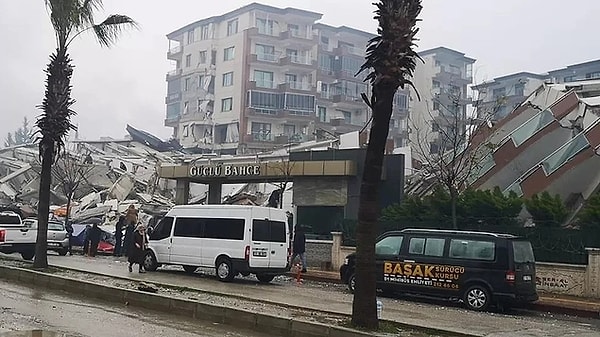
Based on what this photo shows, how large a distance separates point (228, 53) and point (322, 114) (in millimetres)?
12465

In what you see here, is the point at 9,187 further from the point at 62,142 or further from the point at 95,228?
the point at 62,142

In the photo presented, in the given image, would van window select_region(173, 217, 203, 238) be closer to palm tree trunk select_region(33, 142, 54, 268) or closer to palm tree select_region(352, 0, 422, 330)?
palm tree trunk select_region(33, 142, 54, 268)

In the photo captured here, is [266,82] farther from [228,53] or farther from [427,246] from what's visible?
[427,246]

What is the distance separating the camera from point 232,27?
3258 inches

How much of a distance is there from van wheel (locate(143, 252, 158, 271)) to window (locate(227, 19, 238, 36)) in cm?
6127

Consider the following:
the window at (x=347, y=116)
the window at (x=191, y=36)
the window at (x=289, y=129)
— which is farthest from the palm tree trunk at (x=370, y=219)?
the window at (x=191, y=36)

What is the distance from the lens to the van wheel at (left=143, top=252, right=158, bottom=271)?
2325 centimetres

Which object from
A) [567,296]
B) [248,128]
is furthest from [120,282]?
[248,128]

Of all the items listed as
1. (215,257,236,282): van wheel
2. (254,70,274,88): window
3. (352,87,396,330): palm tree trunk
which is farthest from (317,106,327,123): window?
(352,87,396,330): palm tree trunk

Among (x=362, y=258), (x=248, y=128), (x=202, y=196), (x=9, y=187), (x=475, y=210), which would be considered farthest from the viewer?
(x=248, y=128)

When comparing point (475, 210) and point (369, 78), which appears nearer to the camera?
point (369, 78)

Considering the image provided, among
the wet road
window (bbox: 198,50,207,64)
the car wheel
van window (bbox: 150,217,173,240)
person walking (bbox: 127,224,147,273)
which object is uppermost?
window (bbox: 198,50,207,64)

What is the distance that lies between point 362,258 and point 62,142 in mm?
13042

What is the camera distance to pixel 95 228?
3166 centimetres
